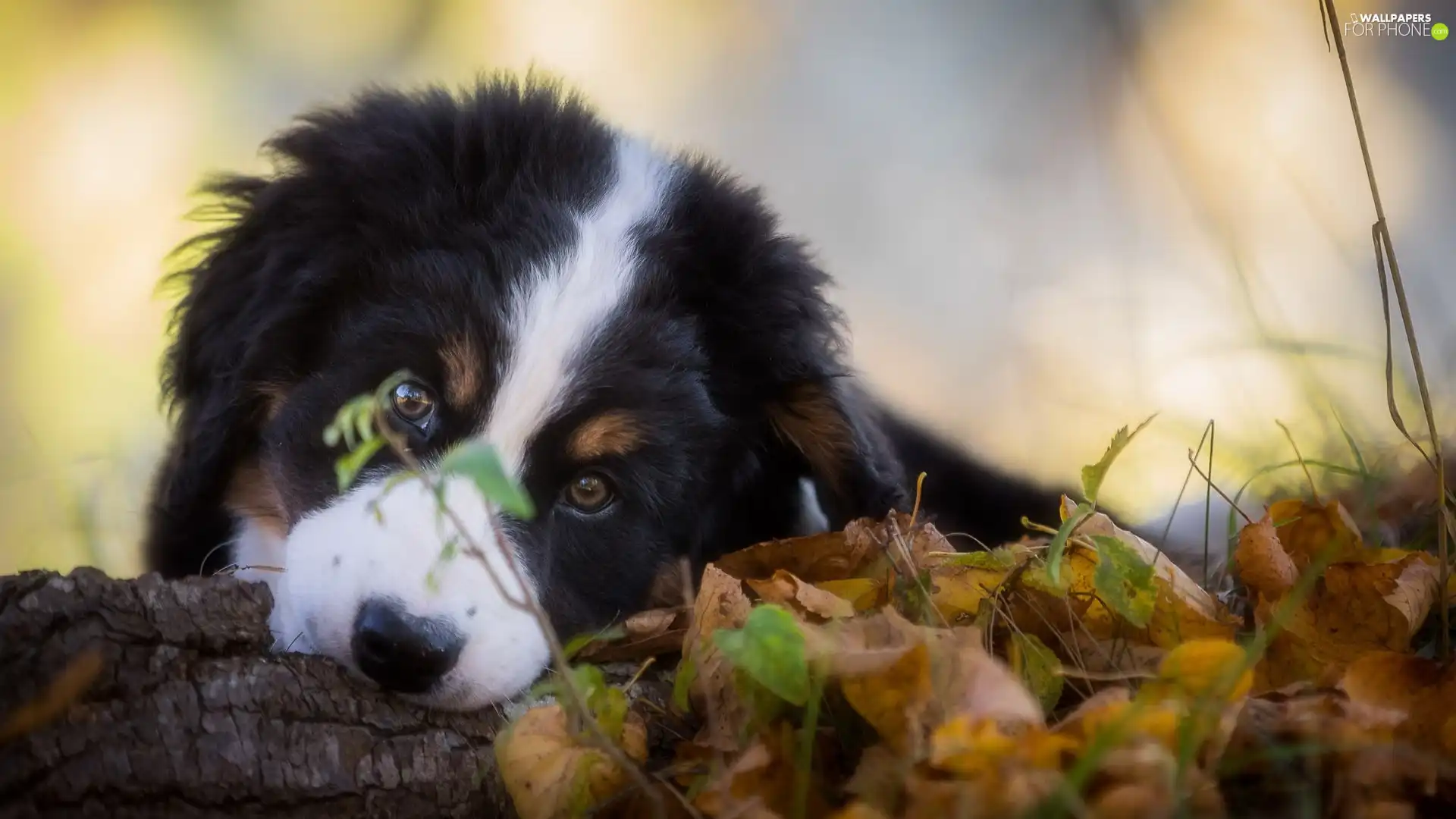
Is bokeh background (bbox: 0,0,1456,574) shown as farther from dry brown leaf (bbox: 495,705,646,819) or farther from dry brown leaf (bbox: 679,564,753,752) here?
dry brown leaf (bbox: 495,705,646,819)

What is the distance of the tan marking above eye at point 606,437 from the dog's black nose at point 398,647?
400 mm

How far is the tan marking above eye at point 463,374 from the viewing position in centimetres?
163

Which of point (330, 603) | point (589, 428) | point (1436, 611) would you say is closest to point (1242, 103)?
point (1436, 611)

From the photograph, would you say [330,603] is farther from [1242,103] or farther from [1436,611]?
[1242,103]

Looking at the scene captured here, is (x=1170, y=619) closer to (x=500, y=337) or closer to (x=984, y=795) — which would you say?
(x=984, y=795)

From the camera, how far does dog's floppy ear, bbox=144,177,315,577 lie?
1812 mm

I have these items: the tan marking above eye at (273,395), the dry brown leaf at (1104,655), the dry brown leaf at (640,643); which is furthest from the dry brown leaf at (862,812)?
the tan marking above eye at (273,395)

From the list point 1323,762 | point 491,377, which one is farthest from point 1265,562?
point 491,377

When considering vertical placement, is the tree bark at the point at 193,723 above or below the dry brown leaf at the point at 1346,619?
above

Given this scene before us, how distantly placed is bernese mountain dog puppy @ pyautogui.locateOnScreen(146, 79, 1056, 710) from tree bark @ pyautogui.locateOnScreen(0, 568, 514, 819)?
12 centimetres

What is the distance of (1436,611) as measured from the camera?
60.5 inches

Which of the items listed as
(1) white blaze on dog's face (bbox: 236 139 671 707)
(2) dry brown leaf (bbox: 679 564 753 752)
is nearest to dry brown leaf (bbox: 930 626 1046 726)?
(2) dry brown leaf (bbox: 679 564 753 752)

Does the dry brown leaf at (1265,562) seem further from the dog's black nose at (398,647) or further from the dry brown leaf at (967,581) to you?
the dog's black nose at (398,647)

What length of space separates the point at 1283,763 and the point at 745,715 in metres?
Result: 0.54
